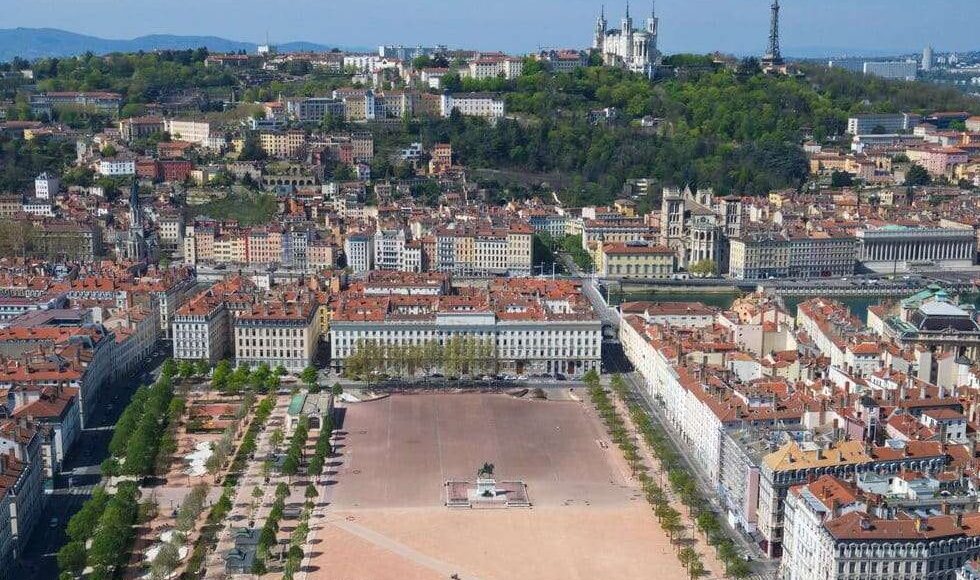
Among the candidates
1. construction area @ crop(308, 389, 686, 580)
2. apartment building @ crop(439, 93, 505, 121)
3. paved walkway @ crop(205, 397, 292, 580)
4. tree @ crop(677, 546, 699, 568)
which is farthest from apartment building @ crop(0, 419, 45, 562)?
apartment building @ crop(439, 93, 505, 121)

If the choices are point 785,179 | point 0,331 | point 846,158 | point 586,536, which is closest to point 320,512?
point 586,536

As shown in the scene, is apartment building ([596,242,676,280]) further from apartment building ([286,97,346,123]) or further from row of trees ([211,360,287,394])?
apartment building ([286,97,346,123])

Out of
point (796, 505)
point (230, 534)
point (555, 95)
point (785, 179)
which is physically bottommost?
point (230, 534)

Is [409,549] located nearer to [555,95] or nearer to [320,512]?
[320,512]

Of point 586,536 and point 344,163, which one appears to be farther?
point 344,163

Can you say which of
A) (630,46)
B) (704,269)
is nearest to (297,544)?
(704,269)

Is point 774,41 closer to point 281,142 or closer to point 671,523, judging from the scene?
point 281,142
